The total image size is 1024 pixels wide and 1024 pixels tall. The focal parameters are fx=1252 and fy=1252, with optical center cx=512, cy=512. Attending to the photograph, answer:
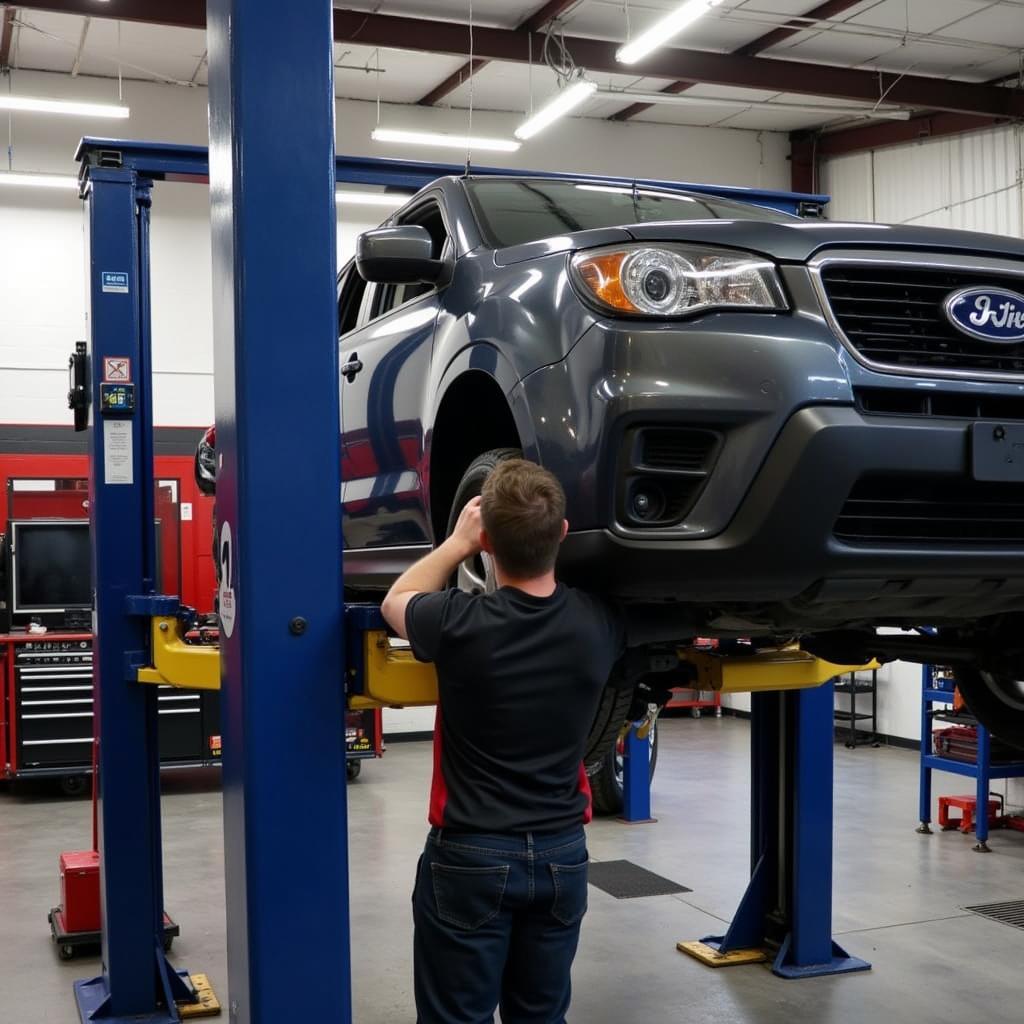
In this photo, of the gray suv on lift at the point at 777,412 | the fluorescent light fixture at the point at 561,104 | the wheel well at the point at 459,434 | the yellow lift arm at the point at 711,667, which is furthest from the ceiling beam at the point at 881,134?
the gray suv on lift at the point at 777,412

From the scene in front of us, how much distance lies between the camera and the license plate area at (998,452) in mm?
2131

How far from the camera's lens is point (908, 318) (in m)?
2.24

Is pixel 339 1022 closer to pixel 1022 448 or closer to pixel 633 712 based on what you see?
pixel 633 712

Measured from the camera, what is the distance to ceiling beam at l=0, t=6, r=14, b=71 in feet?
29.1

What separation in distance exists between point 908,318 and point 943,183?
30.2 feet

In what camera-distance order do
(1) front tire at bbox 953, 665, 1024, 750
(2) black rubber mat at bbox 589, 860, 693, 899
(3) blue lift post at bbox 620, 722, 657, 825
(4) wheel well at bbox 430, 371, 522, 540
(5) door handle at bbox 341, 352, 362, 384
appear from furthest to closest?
(3) blue lift post at bbox 620, 722, 657, 825
(2) black rubber mat at bbox 589, 860, 693, 899
(5) door handle at bbox 341, 352, 362, 384
(1) front tire at bbox 953, 665, 1024, 750
(4) wheel well at bbox 430, 371, 522, 540

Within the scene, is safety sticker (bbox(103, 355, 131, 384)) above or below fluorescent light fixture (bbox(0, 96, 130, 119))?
below

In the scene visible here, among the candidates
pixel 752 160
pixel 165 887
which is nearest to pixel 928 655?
pixel 165 887

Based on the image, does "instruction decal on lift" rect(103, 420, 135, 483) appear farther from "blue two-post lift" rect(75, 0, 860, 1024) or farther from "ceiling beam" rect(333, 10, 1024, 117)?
"ceiling beam" rect(333, 10, 1024, 117)

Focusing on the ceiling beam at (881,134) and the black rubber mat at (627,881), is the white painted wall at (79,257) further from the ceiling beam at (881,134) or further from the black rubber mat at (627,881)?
the black rubber mat at (627,881)

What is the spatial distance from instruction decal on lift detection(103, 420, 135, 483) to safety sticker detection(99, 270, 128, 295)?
1.39ft

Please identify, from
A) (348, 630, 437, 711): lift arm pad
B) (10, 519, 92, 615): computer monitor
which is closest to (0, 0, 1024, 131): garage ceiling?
(10, 519, 92, 615): computer monitor

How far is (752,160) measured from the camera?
1223cm

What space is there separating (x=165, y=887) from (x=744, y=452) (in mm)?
4629
